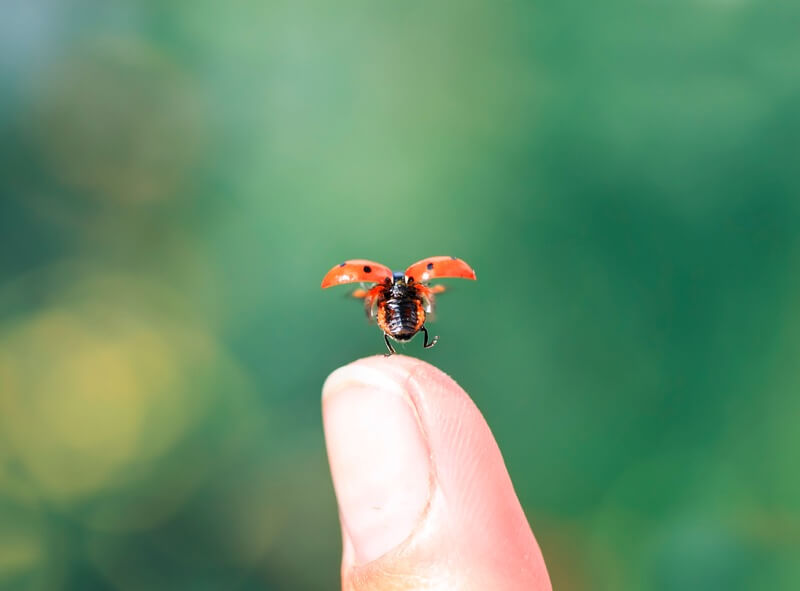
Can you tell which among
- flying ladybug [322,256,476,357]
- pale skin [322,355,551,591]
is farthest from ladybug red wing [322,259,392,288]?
pale skin [322,355,551,591]

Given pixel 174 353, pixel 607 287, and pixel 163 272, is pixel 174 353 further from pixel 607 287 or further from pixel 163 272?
pixel 607 287

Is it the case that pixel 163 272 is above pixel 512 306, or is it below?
above

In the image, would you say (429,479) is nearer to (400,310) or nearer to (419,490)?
(419,490)

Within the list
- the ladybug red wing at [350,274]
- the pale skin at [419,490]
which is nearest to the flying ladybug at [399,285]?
the ladybug red wing at [350,274]

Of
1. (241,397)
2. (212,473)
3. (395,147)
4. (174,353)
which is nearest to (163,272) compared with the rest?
(174,353)

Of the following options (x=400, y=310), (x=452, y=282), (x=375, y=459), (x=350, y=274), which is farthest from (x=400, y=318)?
(x=452, y=282)
